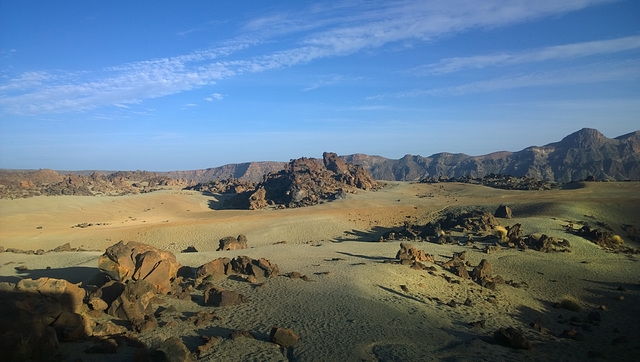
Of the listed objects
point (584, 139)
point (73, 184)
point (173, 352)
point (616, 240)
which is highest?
point (584, 139)

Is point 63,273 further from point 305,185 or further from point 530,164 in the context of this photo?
point 530,164

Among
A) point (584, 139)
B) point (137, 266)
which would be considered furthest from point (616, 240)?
point (584, 139)

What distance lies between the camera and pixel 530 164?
289ft

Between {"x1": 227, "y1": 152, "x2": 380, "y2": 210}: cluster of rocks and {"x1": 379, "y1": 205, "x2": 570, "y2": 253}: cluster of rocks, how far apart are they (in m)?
18.2

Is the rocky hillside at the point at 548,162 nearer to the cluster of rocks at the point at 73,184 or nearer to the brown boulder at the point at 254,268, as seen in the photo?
the cluster of rocks at the point at 73,184

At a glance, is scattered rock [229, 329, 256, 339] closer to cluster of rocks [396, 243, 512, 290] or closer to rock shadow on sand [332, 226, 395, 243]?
cluster of rocks [396, 243, 512, 290]

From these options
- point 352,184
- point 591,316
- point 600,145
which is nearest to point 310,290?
point 591,316

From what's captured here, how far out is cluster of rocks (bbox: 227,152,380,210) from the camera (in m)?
44.1

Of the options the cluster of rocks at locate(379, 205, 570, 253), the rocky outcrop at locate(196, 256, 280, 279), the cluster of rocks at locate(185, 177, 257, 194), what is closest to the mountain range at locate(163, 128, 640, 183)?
the cluster of rocks at locate(185, 177, 257, 194)

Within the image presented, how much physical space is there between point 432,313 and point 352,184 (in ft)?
138

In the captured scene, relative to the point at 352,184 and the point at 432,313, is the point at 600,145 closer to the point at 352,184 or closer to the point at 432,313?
the point at 352,184

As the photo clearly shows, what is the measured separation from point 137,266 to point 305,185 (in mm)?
36091

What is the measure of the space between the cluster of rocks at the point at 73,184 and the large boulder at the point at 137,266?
45.7m

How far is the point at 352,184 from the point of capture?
52500mm
